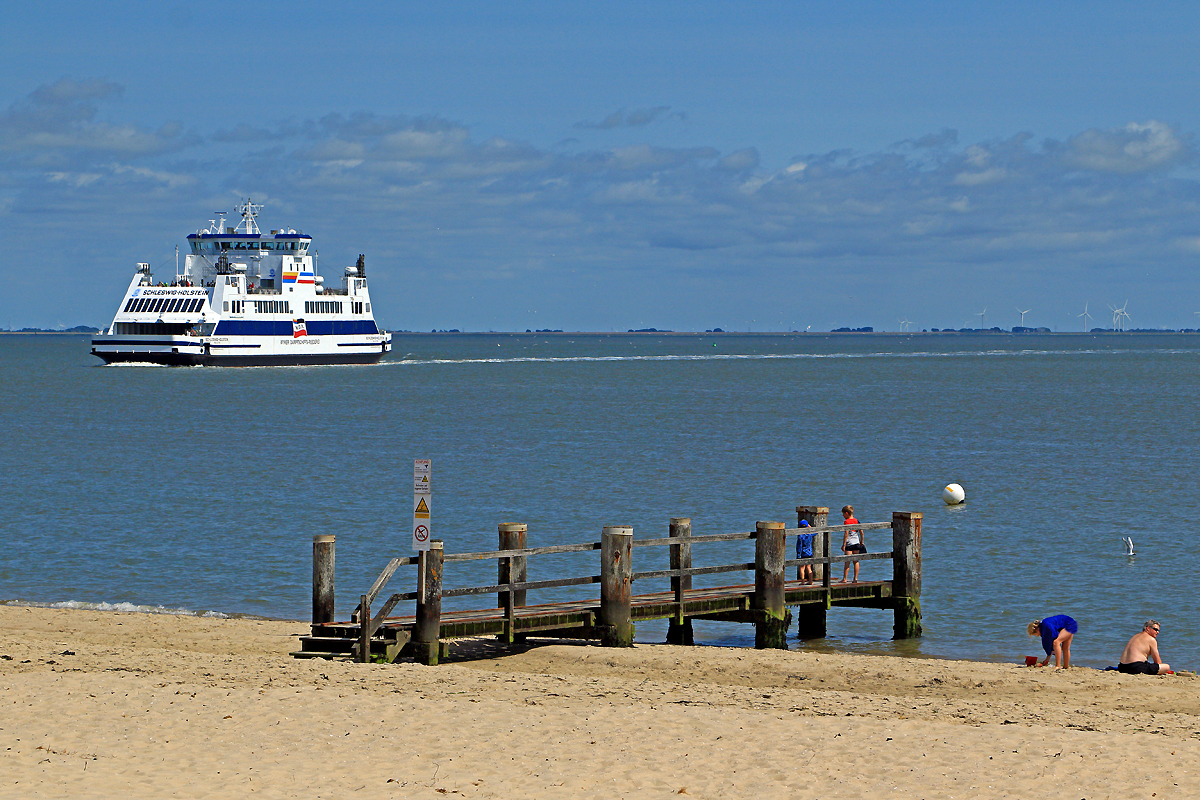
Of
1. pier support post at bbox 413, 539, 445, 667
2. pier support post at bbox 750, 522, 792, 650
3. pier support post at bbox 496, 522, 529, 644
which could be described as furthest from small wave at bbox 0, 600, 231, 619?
pier support post at bbox 750, 522, 792, 650

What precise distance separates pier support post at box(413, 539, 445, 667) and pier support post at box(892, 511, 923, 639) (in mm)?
6638

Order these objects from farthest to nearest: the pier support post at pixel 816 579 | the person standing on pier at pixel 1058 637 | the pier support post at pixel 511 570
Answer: the pier support post at pixel 816 579, the person standing on pier at pixel 1058 637, the pier support post at pixel 511 570

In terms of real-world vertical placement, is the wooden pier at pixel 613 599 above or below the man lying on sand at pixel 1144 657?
above

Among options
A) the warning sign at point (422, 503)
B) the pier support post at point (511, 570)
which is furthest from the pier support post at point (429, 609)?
the pier support post at point (511, 570)

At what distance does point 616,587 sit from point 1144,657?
5.86 m

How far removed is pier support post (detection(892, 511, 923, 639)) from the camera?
18516 millimetres

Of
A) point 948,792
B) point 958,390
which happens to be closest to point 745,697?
point 948,792

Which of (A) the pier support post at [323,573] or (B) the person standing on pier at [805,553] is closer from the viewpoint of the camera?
(A) the pier support post at [323,573]

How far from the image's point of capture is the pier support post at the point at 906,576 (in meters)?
18.5

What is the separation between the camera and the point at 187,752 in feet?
34.9

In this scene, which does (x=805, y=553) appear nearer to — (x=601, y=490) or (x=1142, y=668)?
(x=1142, y=668)

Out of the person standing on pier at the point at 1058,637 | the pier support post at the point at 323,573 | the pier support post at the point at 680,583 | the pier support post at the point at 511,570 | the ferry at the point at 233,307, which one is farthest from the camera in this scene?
the ferry at the point at 233,307

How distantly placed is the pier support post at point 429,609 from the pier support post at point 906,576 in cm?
664

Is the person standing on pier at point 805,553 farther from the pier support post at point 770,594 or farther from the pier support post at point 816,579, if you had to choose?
the pier support post at point 770,594
